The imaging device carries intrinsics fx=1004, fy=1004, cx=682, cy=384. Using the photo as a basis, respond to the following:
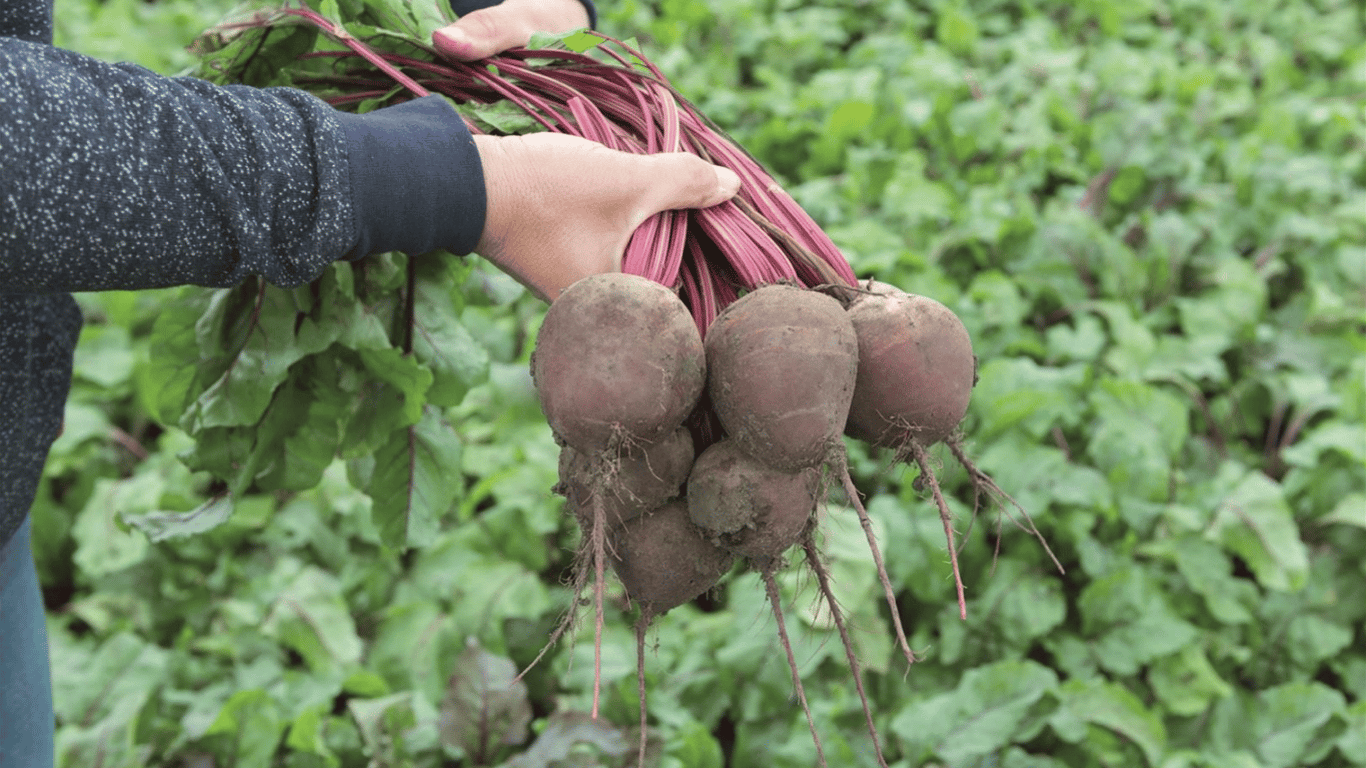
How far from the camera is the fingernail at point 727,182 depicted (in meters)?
1.09

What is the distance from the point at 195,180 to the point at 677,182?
456 millimetres

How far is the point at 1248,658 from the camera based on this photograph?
2.31 meters

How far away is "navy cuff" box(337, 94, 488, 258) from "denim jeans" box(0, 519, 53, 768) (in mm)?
649

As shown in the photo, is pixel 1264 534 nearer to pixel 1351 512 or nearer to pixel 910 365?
pixel 1351 512

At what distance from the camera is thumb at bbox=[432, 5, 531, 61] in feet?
3.89

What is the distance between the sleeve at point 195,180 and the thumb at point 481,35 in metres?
0.26

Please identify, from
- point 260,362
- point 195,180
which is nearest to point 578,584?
point 195,180

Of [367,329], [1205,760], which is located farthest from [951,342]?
[1205,760]

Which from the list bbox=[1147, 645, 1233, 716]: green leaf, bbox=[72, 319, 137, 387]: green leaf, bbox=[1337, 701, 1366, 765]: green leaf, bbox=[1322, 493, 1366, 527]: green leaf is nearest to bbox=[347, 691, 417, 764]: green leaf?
bbox=[72, 319, 137, 387]: green leaf

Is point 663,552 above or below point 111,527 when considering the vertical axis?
above

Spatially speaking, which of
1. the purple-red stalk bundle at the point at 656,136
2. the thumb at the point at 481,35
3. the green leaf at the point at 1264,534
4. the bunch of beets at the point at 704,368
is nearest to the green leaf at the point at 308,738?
the bunch of beets at the point at 704,368

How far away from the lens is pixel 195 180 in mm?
782

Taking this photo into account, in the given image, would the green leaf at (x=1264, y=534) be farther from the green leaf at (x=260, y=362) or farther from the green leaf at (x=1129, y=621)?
the green leaf at (x=260, y=362)

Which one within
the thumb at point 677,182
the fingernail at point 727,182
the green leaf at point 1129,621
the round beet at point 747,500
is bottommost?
the green leaf at point 1129,621
